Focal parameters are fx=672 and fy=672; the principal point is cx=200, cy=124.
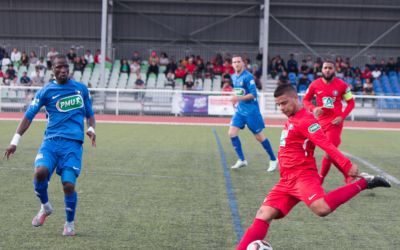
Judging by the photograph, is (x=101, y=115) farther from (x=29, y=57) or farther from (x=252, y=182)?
(x=252, y=182)

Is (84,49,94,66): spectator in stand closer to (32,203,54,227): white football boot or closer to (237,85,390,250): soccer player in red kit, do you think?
(32,203,54,227): white football boot

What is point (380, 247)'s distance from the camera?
6.35 m

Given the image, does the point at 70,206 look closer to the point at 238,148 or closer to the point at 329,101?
the point at 329,101

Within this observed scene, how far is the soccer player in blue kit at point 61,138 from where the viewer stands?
6.57 meters

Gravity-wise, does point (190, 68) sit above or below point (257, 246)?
above

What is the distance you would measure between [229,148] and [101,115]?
13.1 metres

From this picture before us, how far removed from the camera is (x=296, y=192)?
18.4ft

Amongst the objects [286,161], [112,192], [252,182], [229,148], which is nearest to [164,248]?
[286,161]

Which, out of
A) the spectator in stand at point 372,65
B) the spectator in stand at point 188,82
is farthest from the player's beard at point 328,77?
the spectator in stand at point 372,65

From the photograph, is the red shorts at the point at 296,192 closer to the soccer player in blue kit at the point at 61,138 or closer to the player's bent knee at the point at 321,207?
the player's bent knee at the point at 321,207

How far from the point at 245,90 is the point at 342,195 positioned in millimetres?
6351

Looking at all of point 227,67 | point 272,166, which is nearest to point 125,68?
point 227,67

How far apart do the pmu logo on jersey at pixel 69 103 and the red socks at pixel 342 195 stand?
9.08 ft

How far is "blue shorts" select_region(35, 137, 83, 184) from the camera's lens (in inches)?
259
